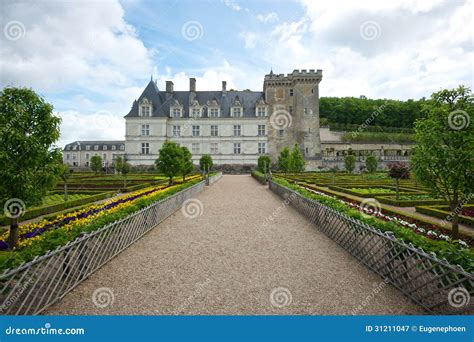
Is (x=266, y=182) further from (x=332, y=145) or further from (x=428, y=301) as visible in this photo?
(x=332, y=145)

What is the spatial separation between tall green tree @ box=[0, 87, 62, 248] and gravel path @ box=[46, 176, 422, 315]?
11.0ft

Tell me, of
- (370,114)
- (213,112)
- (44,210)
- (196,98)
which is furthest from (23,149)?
(370,114)

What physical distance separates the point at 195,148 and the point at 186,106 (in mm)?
8021

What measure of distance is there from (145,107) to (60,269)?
49.6 m

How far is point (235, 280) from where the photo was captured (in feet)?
18.1

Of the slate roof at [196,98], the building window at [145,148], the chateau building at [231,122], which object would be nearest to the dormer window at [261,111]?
the chateau building at [231,122]

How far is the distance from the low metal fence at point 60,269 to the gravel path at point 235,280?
20cm

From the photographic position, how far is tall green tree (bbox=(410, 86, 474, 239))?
7.56 m

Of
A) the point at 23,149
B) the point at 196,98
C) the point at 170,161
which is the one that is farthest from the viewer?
the point at 196,98

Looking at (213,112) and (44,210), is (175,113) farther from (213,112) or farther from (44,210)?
(44,210)

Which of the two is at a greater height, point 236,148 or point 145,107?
point 145,107

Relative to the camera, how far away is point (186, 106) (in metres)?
53.2

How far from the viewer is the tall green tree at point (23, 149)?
25.4 ft

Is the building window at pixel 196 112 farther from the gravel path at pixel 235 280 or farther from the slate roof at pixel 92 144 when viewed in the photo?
the gravel path at pixel 235 280
